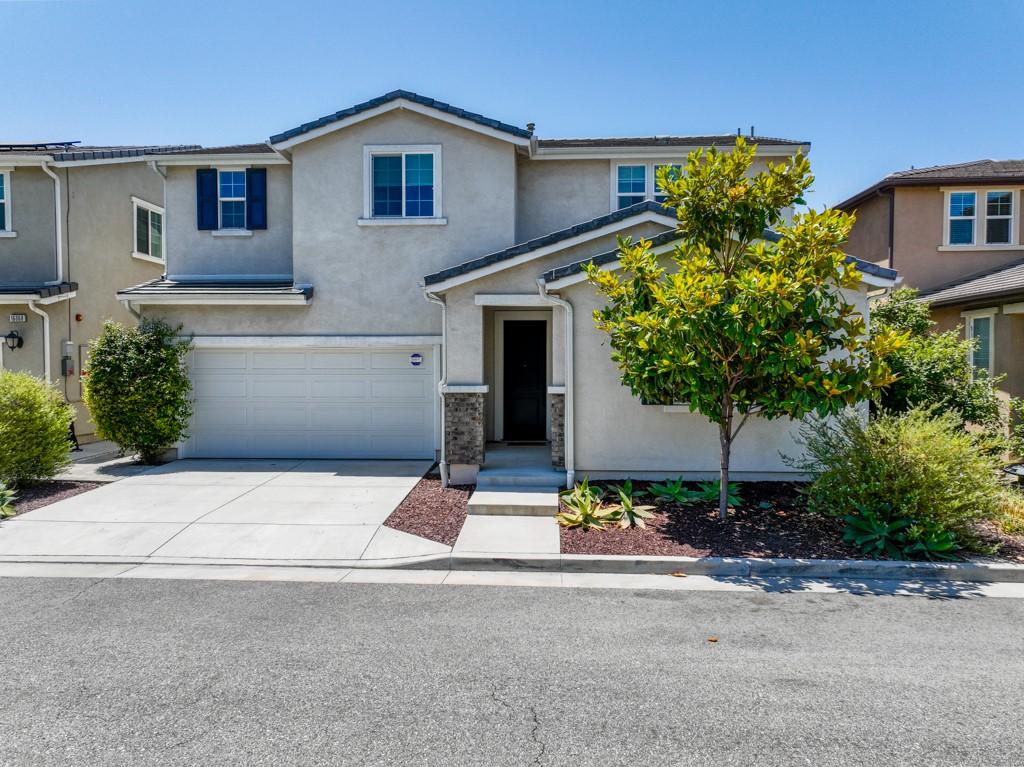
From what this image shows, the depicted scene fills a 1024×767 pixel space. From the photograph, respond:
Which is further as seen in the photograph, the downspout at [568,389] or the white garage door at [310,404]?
the white garage door at [310,404]

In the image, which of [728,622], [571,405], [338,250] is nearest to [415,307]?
[338,250]

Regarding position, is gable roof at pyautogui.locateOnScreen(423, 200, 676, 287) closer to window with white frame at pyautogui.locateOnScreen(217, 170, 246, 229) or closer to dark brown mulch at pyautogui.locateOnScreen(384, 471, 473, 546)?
dark brown mulch at pyautogui.locateOnScreen(384, 471, 473, 546)

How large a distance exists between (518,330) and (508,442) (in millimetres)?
2225

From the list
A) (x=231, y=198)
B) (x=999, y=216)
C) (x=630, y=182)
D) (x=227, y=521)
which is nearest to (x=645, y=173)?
(x=630, y=182)

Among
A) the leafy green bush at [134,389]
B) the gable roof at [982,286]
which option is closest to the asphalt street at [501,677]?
the leafy green bush at [134,389]

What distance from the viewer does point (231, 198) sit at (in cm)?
1305

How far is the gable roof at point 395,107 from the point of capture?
1157cm

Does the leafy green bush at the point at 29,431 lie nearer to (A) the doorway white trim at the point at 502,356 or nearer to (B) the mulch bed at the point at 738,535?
(A) the doorway white trim at the point at 502,356

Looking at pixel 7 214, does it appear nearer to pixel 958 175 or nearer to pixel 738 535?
pixel 738 535

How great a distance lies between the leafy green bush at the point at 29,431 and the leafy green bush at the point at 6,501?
0.44m

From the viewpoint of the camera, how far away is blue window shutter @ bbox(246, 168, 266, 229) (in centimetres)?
1292

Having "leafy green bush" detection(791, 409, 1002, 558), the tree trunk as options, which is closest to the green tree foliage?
"leafy green bush" detection(791, 409, 1002, 558)

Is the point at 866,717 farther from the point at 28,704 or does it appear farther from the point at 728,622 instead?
the point at 28,704

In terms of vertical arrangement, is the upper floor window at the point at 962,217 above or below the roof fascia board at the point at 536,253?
above
